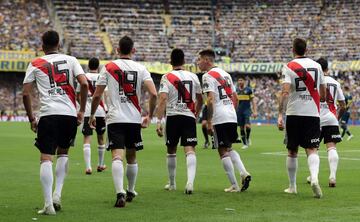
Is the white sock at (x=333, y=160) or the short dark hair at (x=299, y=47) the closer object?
the short dark hair at (x=299, y=47)

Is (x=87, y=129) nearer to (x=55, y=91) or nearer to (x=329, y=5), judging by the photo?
(x=55, y=91)

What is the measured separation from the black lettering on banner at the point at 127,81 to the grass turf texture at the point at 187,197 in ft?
5.25

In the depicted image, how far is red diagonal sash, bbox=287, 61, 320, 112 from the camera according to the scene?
1164cm

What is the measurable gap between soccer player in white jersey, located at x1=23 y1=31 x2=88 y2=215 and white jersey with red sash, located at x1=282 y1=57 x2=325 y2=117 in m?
3.47

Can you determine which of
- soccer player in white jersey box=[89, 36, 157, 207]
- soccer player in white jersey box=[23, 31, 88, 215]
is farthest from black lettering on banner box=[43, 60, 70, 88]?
soccer player in white jersey box=[89, 36, 157, 207]

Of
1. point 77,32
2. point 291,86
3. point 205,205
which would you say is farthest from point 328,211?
point 77,32

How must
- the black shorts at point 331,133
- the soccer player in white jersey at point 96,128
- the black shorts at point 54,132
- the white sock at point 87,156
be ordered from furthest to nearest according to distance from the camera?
1. the soccer player in white jersey at point 96,128
2. the white sock at point 87,156
3. the black shorts at point 331,133
4. the black shorts at point 54,132

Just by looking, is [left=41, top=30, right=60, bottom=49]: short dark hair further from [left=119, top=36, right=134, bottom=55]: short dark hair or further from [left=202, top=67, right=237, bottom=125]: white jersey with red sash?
[left=202, top=67, right=237, bottom=125]: white jersey with red sash

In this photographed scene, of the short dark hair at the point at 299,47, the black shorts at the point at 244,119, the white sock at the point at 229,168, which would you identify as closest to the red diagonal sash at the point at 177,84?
the white sock at the point at 229,168

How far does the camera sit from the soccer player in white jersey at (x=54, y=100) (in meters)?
9.73

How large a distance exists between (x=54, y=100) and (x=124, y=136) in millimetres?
1299

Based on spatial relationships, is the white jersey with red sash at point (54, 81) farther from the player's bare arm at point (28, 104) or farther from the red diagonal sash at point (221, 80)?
the red diagonal sash at point (221, 80)

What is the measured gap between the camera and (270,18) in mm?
66438

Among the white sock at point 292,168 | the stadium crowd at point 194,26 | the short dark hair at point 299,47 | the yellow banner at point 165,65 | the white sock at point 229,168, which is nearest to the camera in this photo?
the short dark hair at point 299,47
